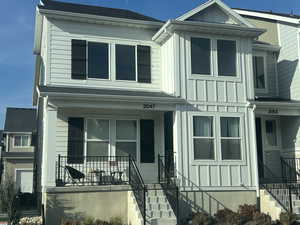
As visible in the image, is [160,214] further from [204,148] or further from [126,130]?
[126,130]

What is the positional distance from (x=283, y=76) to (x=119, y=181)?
900cm

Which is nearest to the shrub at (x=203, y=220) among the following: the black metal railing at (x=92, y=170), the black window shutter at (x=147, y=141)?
the black metal railing at (x=92, y=170)

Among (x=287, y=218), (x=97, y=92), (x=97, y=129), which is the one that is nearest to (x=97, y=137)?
(x=97, y=129)

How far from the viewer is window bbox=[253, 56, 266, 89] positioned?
18922 millimetres

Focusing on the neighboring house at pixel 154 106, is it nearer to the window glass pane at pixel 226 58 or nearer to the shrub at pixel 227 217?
the window glass pane at pixel 226 58

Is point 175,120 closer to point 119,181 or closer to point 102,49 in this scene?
point 119,181

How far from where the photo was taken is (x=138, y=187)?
13.1 m

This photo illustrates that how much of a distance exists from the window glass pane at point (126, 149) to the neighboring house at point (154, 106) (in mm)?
38

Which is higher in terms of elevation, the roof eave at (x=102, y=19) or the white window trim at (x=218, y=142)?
the roof eave at (x=102, y=19)

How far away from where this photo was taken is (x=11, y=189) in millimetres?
14492

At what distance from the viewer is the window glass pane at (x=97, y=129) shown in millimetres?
15594

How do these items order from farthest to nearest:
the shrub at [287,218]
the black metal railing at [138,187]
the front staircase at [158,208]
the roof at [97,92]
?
the roof at [97,92] < the shrub at [287,218] < the front staircase at [158,208] < the black metal railing at [138,187]

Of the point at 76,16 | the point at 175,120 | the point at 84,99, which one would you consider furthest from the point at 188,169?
the point at 76,16

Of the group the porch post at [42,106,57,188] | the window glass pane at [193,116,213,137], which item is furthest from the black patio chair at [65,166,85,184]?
the window glass pane at [193,116,213,137]
